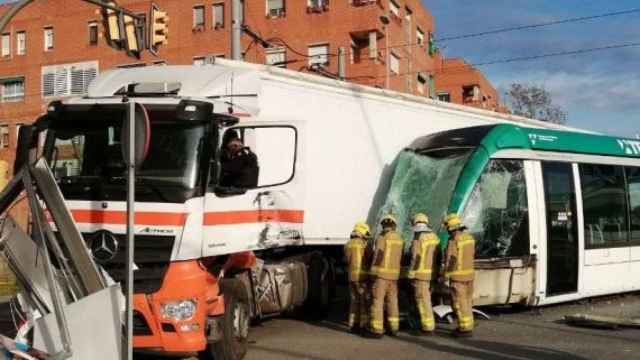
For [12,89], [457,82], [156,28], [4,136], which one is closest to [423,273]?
[156,28]

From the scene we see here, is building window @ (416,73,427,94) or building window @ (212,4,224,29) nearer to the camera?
building window @ (212,4,224,29)

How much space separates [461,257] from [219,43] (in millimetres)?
37321

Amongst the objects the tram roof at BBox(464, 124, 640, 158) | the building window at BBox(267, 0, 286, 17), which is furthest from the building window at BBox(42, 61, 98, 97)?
the tram roof at BBox(464, 124, 640, 158)

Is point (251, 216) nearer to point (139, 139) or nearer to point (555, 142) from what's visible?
point (139, 139)

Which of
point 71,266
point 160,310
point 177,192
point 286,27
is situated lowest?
point 160,310

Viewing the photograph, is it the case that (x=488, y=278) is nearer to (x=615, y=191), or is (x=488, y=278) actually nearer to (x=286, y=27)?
(x=615, y=191)

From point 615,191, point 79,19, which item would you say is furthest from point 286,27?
point 615,191

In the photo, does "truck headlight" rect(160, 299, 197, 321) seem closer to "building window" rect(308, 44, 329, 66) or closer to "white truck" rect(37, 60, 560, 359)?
"white truck" rect(37, 60, 560, 359)

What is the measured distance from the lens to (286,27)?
4338cm

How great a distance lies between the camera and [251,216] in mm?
8523

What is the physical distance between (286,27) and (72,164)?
3622 centimetres

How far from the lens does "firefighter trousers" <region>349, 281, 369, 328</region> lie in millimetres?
10305

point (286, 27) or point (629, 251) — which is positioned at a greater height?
point (286, 27)

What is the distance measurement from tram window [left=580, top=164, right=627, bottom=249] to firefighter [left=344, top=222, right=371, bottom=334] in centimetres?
373
